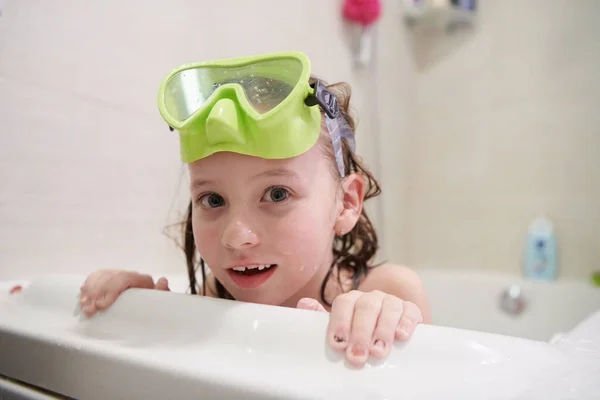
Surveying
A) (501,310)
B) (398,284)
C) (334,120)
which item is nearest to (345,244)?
(398,284)

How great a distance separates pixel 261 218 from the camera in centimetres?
67

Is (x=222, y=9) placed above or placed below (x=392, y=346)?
above

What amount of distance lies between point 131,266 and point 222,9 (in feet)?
2.28

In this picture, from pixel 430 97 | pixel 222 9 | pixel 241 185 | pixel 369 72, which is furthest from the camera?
pixel 430 97

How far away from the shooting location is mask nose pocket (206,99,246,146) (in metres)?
0.58

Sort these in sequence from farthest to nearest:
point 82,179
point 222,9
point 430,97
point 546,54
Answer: point 430,97 < point 546,54 < point 222,9 < point 82,179

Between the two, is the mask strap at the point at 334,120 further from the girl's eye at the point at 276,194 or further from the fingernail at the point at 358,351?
the fingernail at the point at 358,351

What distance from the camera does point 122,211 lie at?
41.5 inches

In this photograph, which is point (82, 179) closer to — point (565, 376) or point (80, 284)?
point (80, 284)

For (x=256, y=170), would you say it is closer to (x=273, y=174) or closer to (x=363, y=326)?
(x=273, y=174)

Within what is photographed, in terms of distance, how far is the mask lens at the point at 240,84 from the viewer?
0.67 meters

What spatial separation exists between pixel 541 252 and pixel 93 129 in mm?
1444

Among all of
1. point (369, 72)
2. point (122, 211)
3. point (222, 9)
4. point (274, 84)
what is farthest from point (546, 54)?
point (122, 211)

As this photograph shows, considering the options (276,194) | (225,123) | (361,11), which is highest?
(361,11)
